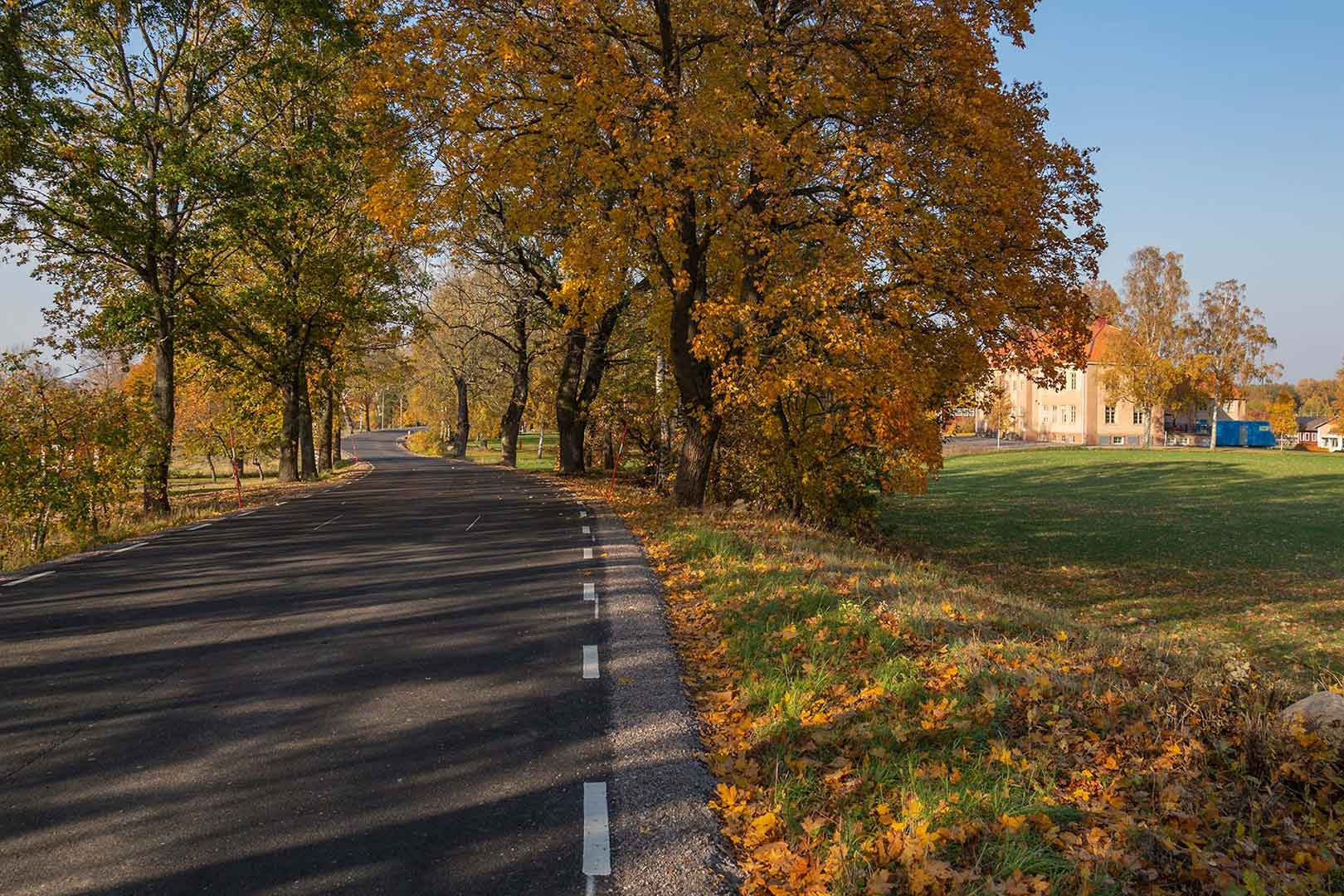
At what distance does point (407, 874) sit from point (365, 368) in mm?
38082

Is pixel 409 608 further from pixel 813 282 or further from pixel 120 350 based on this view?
pixel 120 350

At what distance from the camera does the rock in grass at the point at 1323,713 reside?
15.4 ft

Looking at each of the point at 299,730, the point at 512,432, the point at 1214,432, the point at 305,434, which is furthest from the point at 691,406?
the point at 1214,432

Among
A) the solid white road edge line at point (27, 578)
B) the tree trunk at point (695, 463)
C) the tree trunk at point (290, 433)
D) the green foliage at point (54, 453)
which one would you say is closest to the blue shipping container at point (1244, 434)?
the tree trunk at point (695, 463)

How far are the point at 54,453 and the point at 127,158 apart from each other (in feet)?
23.7

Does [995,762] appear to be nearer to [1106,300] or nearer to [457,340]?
[457,340]

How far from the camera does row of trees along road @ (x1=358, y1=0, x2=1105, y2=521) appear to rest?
12.7 m

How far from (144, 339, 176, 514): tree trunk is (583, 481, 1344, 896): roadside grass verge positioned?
14.0 metres

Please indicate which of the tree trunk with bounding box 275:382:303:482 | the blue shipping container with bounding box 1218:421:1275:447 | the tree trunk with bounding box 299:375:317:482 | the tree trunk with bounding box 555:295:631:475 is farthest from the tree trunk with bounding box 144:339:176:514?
the blue shipping container with bounding box 1218:421:1275:447

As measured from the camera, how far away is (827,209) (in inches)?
565

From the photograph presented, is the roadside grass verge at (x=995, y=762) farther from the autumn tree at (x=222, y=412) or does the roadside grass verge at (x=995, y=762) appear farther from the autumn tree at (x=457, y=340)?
the autumn tree at (x=457, y=340)

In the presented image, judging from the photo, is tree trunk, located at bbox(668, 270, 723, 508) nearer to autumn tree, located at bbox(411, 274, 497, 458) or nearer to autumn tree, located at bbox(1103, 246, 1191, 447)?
autumn tree, located at bbox(411, 274, 497, 458)

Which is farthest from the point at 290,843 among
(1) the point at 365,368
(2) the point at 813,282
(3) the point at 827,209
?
(1) the point at 365,368

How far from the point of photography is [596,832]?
405 centimetres
